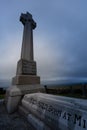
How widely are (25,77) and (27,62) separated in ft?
2.83

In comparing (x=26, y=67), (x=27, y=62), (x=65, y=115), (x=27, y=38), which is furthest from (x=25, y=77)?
(x=65, y=115)

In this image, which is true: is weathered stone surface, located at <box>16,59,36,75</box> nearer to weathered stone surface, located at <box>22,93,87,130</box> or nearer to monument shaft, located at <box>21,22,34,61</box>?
monument shaft, located at <box>21,22,34,61</box>

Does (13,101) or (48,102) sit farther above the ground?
(48,102)

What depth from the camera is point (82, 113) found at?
203 centimetres

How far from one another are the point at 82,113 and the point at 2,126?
268cm

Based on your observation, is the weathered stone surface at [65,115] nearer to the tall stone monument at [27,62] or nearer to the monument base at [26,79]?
the monument base at [26,79]

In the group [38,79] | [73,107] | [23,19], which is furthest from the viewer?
[23,19]

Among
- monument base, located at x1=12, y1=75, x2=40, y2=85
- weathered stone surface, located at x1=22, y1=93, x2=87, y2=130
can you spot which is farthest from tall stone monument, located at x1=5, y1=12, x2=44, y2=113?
weathered stone surface, located at x1=22, y1=93, x2=87, y2=130

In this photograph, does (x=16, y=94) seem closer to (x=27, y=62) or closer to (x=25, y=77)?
(x=25, y=77)

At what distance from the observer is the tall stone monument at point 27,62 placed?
634 cm

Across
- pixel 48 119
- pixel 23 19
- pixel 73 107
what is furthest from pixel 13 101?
pixel 23 19

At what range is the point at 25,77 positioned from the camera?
6312 millimetres

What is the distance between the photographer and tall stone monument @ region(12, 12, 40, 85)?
6341 millimetres

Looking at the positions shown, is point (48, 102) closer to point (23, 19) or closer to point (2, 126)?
point (2, 126)
